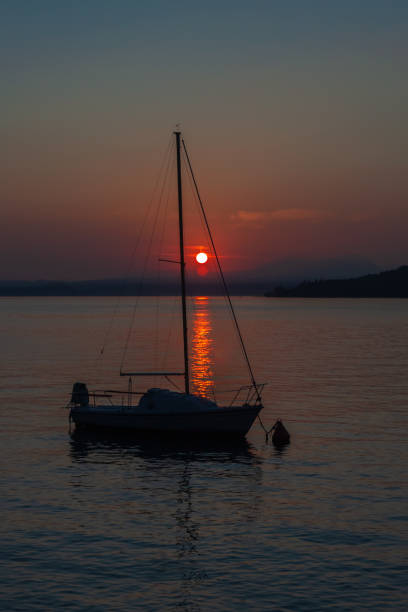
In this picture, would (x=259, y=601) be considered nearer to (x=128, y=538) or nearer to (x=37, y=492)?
(x=128, y=538)

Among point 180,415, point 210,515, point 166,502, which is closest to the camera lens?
point 210,515

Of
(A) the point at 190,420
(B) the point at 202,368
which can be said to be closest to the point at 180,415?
(A) the point at 190,420

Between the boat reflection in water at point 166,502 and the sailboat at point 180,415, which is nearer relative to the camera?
the boat reflection in water at point 166,502

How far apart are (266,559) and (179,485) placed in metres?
9.31

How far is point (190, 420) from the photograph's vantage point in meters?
39.2

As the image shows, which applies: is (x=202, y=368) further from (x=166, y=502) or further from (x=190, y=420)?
(x=166, y=502)

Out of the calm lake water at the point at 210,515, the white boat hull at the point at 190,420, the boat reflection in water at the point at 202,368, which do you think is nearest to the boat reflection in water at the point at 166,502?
the calm lake water at the point at 210,515

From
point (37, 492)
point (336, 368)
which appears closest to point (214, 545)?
point (37, 492)

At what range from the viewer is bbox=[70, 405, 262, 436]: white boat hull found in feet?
128

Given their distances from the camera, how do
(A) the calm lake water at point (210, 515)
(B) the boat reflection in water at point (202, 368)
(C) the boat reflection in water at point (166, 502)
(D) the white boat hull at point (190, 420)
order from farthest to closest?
(B) the boat reflection in water at point (202, 368)
(D) the white boat hull at point (190, 420)
(C) the boat reflection in water at point (166, 502)
(A) the calm lake water at point (210, 515)

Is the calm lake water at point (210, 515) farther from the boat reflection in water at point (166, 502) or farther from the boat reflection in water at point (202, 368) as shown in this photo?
the boat reflection in water at point (202, 368)

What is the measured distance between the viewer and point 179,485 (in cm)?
3078

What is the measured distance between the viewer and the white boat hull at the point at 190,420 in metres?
39.2

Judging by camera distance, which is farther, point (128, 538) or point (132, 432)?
point (132, 432)
